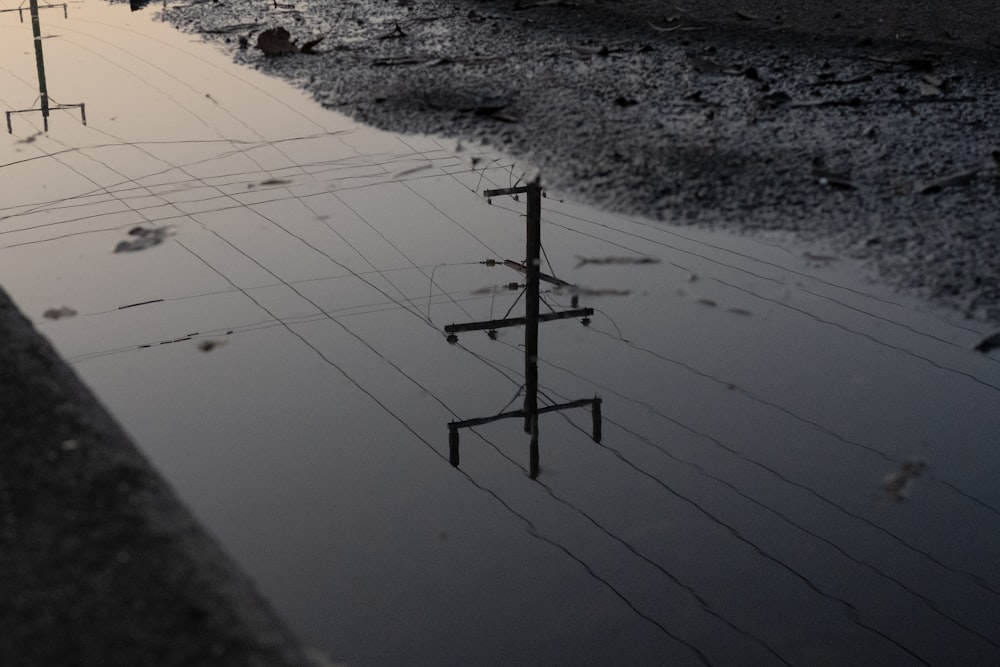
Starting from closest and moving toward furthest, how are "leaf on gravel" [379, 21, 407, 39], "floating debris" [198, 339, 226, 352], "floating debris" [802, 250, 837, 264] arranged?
"floating debris" [198, 339, 226, 352]
"floating debris" [802, 250, 837, 264]
"leaf on gravel" [379, 21, 407, 39]

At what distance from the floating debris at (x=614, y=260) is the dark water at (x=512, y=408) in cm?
2

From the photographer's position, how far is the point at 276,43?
8438mm

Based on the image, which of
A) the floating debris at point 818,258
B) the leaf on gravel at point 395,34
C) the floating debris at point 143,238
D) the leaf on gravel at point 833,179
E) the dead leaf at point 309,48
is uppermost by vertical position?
the leaf on gravel at point 395,34

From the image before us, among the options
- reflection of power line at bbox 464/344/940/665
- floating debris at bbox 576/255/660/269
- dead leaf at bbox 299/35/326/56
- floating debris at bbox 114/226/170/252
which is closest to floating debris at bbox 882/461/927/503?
reflection of power line at bbox 464/344/940/665

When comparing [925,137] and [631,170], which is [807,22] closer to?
[925,137]

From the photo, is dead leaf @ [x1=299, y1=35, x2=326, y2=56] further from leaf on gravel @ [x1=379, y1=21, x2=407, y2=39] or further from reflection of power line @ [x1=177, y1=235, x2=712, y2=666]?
reflection of power line @ [x1=177, y1=235, x2=712, y2=666]

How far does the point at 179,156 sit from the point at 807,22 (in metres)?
5.33

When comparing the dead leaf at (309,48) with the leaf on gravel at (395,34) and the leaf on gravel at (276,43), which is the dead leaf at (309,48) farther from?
the leaf on gravel at (395,34)

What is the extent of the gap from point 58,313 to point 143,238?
0.86 meters

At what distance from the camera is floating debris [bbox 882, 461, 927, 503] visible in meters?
3.20

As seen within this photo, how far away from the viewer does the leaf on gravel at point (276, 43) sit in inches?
331

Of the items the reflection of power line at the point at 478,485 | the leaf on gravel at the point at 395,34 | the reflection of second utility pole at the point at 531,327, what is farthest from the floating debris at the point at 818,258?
the leaf on gravel at the point at 395,34

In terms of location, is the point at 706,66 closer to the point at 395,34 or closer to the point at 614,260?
the point at 395,34

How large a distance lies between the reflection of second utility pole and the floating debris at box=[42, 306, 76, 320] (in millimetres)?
1476
